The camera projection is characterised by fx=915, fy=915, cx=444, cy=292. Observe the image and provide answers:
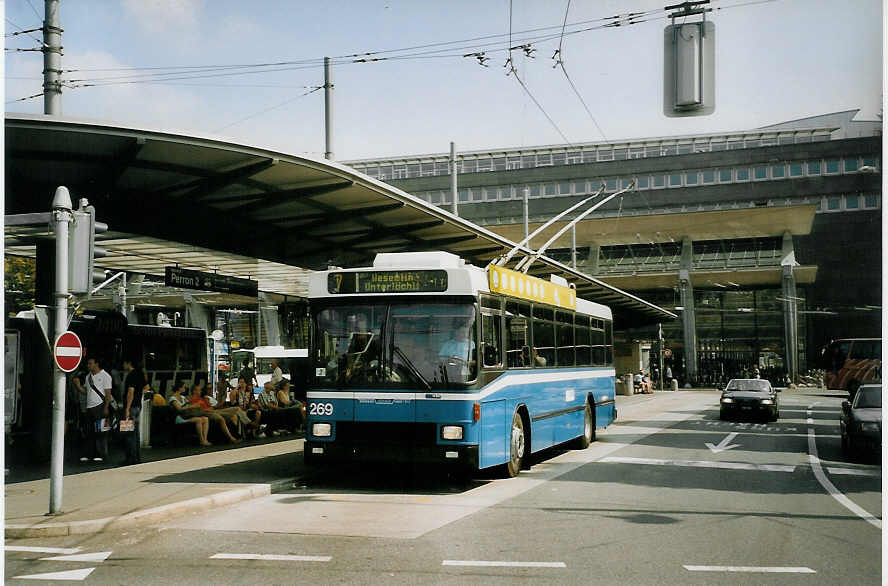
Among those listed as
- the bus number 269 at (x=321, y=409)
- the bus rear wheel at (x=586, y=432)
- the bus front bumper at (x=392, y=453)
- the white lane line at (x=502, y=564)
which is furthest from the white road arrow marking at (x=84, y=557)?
the bus rear wheel at (x=586, y=432)

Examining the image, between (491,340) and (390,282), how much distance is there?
154 cm

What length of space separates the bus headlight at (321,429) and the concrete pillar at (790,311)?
51931 millimetres

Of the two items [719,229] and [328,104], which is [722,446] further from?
[719,229]

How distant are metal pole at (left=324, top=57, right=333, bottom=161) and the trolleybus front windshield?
27.9 feet

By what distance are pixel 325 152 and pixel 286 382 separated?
5.24 metres

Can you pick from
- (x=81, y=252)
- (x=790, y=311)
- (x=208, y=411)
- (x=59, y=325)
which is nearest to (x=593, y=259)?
(x=790, y=311)

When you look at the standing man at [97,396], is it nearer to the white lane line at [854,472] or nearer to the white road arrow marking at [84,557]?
the white road arrow marking at [84,557]

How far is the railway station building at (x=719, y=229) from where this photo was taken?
5912 centimetres

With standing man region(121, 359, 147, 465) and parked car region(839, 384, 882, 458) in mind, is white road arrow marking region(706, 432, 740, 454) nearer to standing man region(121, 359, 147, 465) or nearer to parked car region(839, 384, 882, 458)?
parked car region(839, 384, 882, 458)

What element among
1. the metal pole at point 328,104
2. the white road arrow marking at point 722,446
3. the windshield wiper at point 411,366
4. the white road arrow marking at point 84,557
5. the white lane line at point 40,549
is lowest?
the white road arrow marking at point 722,446

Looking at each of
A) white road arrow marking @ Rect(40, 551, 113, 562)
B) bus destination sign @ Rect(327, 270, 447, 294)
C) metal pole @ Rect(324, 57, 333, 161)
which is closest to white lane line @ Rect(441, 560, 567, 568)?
white road arrow marking @ Rect(40, 551, 113, 562)

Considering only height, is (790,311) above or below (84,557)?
above

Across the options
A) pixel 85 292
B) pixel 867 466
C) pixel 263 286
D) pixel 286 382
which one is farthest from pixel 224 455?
pixel 263 286

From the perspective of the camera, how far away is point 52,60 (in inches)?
500
